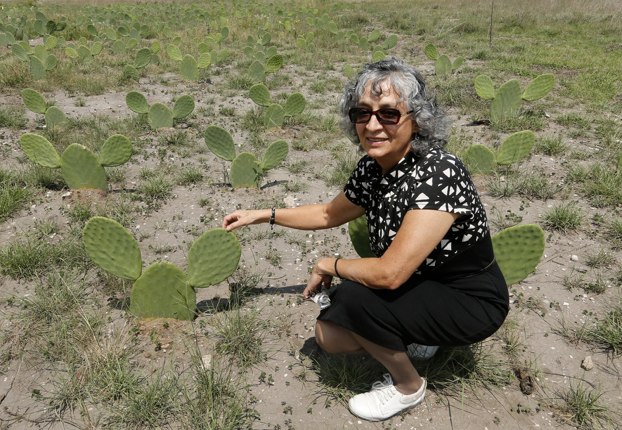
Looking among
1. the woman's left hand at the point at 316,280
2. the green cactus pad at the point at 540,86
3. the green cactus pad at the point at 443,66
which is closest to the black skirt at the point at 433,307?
the woman's left hand at the point at 316,280

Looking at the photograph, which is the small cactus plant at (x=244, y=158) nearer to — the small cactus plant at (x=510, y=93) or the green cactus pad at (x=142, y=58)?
the small cactus plant at (x=510, y=93)

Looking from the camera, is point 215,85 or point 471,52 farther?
point 471,52

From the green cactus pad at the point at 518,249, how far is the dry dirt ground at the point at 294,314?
29cm

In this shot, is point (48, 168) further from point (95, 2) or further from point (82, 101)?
point (95, 2)

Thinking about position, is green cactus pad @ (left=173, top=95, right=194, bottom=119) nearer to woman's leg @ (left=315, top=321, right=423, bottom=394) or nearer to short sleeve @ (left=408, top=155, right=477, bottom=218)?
woman's leg @ (left=315, top=321, right=423, bottom=394)

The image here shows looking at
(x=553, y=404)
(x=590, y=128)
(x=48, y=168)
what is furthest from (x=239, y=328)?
(x=590, y=128)

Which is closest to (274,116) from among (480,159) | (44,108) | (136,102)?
(136,102)

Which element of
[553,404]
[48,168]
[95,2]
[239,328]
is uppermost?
[95,2]

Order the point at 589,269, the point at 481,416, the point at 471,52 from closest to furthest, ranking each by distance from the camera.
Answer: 1. the point at 481,416
2. the point at 589,269
3. the point at 471,52

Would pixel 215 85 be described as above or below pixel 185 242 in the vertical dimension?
above

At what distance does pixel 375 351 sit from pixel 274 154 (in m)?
2.03

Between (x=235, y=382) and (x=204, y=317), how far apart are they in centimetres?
48

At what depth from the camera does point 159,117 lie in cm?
434

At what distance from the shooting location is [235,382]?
6.10ft
